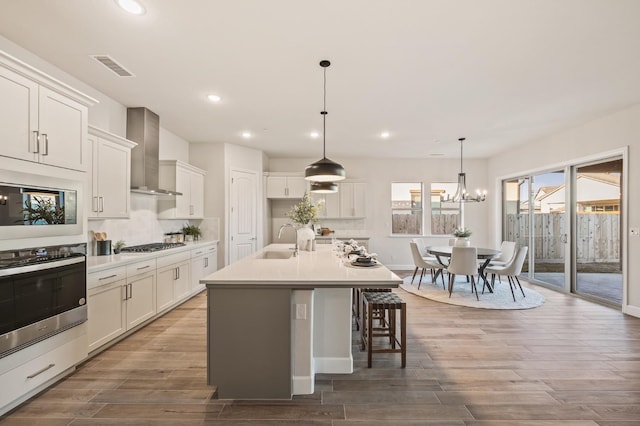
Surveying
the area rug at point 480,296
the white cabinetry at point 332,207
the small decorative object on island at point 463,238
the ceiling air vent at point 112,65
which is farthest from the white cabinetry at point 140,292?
the small decorative object on island at point 463,238

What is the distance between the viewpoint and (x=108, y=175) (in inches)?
129

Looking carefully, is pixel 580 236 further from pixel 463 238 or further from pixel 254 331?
pixel 254 331

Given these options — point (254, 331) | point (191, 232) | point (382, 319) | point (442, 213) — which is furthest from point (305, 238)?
point (442, 213)

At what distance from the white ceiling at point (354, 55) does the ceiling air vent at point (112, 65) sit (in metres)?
0.07

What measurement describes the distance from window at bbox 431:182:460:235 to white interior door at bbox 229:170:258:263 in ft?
14.6

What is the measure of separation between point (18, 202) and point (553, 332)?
17.2 ft

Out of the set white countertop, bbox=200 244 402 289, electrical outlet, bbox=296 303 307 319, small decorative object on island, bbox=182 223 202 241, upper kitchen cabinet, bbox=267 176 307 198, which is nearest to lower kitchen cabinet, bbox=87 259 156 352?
white countertop, bbox=200 244 402 289

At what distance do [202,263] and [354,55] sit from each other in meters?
3.99

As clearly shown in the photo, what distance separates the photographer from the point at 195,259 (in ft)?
15.7

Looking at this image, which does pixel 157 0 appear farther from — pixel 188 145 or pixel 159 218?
pixel 188 145

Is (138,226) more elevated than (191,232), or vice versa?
(138,226)

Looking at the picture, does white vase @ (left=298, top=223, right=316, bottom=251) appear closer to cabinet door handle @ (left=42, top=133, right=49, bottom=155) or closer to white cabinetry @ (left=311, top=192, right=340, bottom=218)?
cabinet door handle @ (left=42, top=133, right=49, bottom=155)

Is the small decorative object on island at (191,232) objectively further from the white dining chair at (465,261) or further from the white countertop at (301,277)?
the white dining chair at (465,261)

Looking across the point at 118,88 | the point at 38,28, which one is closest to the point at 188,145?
the point at 118,88
